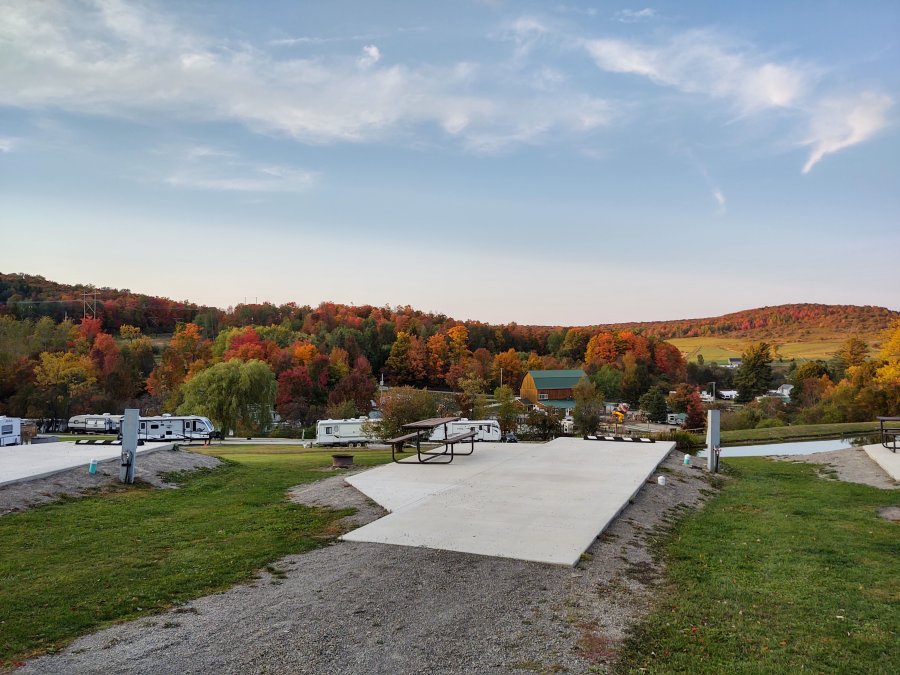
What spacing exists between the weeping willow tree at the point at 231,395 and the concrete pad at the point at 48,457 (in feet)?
73.7

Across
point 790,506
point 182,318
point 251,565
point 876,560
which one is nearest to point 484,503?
point 251,565

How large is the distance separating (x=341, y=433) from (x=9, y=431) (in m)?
14.7

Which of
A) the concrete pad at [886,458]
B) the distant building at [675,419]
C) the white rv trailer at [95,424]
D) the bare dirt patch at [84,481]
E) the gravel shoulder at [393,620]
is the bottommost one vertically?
the distant building at [675,419]

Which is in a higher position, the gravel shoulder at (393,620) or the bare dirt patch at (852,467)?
the gravel shoulder at (393,620)

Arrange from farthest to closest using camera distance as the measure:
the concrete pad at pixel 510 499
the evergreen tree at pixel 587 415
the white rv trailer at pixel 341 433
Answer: the evergreen tree at pixel 587 415 → the white rv trailer at pixel 341 433 → the concrete pad at pixel 510 499

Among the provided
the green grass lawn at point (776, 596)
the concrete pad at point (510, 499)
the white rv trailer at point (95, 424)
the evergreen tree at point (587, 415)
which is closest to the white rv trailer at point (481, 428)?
the concrete pad at point (510, 499)

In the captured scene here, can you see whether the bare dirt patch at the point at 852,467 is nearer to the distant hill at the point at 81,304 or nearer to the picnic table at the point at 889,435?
the picnic table at the point at 889,435

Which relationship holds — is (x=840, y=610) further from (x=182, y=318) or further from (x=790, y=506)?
(x=182, y=318)

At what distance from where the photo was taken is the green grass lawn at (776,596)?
15.1ft

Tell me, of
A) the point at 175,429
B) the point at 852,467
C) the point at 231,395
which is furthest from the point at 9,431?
the point at 852,467

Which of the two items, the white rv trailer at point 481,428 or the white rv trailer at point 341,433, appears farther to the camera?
the white rv trailer at point 341,433

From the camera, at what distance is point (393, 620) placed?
16.8 feet

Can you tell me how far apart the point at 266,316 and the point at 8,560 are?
335ft

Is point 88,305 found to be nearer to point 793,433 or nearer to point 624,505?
point 793,433
